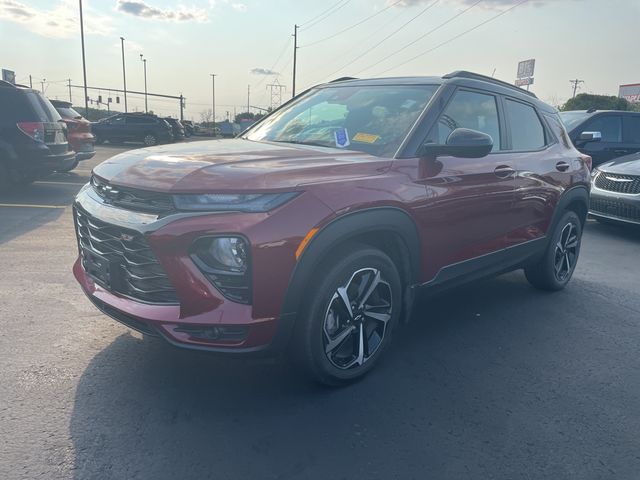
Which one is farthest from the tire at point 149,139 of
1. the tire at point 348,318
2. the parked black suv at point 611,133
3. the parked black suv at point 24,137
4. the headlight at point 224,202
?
the headlight at point 224,202

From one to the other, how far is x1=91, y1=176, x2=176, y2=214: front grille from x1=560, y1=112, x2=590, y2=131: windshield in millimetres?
9615

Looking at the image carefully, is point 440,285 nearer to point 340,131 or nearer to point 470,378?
point 470,378

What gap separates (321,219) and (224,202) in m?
0.50

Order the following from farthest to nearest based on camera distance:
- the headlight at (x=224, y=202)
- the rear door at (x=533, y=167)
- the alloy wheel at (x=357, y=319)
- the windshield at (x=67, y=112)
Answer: the windshield at (x=67, y=112) < the rear door at (x=533, y=167) < the alloy wheel at (x=357, y=319) < the headlight at (x=224, y=202)

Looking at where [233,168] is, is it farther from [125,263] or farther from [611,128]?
[611,128]

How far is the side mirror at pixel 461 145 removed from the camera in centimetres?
329

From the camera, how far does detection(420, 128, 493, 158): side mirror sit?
10.8 ft

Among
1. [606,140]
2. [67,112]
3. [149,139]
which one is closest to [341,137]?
[606,140]

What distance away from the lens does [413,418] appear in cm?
292

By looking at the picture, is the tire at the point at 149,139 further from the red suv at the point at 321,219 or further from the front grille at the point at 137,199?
the front grille at the point at 137,199

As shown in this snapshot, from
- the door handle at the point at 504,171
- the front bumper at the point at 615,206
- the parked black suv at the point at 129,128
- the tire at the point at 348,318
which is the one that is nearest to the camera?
the tire at the point at 348,318

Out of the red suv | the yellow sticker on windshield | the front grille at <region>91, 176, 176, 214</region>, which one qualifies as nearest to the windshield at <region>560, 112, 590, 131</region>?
the red suv

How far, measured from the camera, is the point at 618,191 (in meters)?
8.06

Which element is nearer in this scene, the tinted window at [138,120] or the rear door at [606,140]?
the rear door at [606,140]
